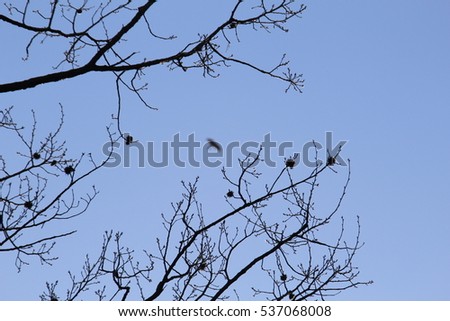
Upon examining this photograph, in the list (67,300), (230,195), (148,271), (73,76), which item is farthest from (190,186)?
(73,76)

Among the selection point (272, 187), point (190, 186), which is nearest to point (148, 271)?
point (190, 186)

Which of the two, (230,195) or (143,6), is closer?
(143,6)

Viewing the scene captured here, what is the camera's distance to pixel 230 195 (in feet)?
15.1

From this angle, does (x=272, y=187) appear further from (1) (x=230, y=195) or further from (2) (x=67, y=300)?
(2) (x=67, y=300)

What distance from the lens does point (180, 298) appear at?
467 centimetres

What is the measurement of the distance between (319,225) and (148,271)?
158cm

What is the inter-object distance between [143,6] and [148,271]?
242cm

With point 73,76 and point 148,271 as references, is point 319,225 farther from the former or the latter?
point 73,76
